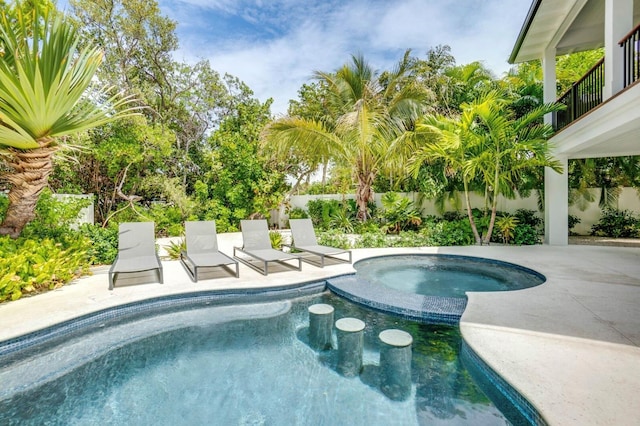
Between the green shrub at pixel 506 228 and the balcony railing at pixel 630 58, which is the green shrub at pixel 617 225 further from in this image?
the balcony railing at pixel 630 58

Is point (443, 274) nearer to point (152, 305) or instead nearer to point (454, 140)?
point (454, 140)

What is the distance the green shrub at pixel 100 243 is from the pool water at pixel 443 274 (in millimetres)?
6153

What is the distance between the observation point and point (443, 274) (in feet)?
24.9

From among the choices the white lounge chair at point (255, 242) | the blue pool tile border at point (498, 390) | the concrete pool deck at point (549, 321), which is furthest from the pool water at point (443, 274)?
the blue pool tile border at point (498, 390)

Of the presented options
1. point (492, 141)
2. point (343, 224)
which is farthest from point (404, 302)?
point (343, 224)

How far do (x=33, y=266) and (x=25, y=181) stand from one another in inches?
63.6

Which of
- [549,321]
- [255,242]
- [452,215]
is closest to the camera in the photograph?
[549,321]

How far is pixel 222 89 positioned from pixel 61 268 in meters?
13.6

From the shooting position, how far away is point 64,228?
280 inches

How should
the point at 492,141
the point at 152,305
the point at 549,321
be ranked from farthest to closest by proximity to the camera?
the point at 492,141 < the point at 152,305 < the point at 549,321

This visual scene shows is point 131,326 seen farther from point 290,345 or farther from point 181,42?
point 181,42

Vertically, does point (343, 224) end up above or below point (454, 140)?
below

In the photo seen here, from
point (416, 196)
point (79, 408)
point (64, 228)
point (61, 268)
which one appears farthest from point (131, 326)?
point (416, 196)

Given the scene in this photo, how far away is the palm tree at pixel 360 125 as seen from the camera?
35.7 ft
